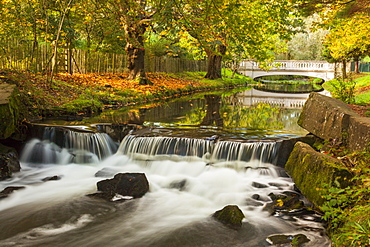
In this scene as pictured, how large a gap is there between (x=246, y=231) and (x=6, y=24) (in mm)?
17011

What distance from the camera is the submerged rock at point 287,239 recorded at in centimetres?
513

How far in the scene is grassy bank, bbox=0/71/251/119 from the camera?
485 inches

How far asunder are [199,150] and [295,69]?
43.1m

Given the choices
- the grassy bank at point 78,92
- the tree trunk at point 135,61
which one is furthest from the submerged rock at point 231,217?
the tree trunk at point 135,61

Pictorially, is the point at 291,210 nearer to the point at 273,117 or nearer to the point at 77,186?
the point at 77,186

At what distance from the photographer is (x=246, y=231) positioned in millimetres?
5648

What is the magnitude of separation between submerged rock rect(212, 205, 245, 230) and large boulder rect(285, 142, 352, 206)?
3.74ft

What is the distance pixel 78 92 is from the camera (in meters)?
15.6

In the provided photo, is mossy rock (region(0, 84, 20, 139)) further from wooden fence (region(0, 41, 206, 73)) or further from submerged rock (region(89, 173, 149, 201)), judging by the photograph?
wooden fence (region(0, 41, 206, 73))

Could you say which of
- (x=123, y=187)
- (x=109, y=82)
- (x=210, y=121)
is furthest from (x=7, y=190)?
(x=109, y=82)

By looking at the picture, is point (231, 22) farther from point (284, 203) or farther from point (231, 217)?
point (231, 217)

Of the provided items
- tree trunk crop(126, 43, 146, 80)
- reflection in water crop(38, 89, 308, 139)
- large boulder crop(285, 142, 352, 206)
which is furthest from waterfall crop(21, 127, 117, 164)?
tree trunk crop(126, 43, 146, 80)

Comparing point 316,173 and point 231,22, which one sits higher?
point 231,22

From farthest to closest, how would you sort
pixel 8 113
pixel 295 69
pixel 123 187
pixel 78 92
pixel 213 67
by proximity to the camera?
pixel 295 69 < pixel 213 67 < pixel 78 92 < pixel 8 113 < pixel 123 187
